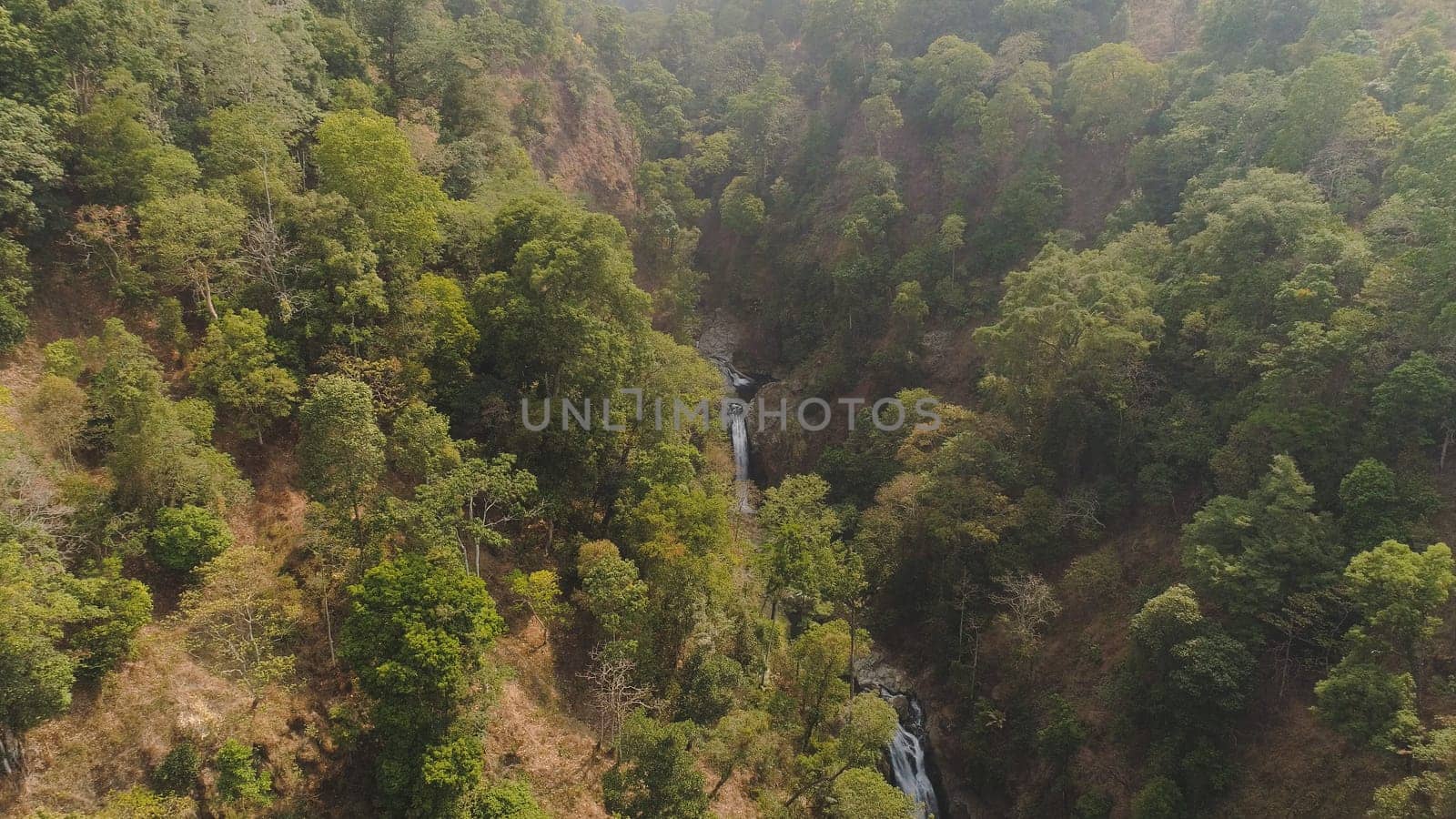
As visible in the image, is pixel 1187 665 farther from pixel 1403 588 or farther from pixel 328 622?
pixel 328 622

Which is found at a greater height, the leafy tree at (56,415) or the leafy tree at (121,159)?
the leafy tree at (121,159)

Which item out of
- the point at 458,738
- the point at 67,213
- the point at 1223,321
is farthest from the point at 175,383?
the point at 1223,321

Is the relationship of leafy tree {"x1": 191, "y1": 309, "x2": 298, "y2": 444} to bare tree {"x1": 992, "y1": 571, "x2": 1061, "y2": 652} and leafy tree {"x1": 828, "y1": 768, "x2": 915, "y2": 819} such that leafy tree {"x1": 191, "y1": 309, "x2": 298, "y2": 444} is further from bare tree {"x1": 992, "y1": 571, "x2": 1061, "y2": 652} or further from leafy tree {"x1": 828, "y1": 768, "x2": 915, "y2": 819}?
bare tree {"x1": 992, "y1": 571, "x2": 1061, "y2": 652}

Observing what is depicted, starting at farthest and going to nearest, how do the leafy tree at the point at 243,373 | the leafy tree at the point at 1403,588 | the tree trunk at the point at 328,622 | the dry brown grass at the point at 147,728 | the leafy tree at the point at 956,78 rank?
the leafy tree at the point at 956,78 < the leafy tree at the point at 243,373 < the tree trunk at the point at 328,622 < the leafy tree at the point at 1403,588 < the dry brown grass at the point at 147,728

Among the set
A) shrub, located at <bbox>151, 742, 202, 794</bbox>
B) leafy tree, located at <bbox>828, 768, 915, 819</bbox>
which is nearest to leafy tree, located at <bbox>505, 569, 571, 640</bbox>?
shrub, located at <bbox>151, 742, 202, 794</bbox>

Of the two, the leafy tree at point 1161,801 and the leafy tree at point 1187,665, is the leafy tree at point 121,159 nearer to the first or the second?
the leafy tree at point 1187,665

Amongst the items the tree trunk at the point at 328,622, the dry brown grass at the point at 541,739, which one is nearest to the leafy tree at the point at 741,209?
the dry brown grass at the point at 541,739
